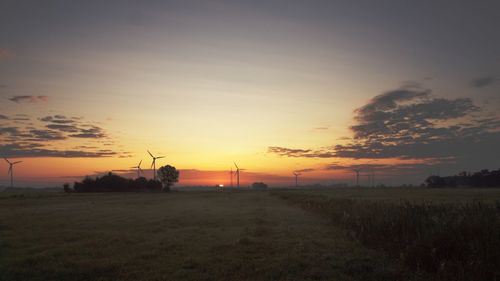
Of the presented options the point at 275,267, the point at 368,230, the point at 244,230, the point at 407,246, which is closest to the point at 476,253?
the point at 407,246

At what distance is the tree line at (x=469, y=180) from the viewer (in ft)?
552

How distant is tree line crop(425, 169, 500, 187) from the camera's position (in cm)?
16838

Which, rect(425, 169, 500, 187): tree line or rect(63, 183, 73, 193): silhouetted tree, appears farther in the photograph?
rect(425, 169, 500, 187): tree line

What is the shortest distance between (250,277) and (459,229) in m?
6.98

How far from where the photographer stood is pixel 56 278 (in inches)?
514

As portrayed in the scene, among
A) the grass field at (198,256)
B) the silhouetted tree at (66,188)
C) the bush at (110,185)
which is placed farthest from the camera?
the bush at (110,185)

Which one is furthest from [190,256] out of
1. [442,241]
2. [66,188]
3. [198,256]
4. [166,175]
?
[166,175]

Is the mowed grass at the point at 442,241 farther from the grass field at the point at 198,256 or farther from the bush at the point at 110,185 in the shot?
the bush at the point at 110,185

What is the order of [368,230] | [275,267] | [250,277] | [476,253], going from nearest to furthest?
[476,253] < [250,277] < [275,267] < [368,230]

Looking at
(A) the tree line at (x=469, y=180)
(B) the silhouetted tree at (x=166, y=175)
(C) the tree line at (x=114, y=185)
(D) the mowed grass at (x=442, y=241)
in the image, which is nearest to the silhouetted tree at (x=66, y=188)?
(C) the tree line at (x=114, y=185)

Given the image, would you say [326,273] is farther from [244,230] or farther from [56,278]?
[244,230]

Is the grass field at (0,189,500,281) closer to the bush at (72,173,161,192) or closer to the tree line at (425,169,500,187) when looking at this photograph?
the bush at (72,173,161,192)

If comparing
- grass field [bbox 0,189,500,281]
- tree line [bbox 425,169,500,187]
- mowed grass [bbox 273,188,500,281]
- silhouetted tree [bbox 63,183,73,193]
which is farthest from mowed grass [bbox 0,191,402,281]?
tree line [bbox 425,169,500,187]

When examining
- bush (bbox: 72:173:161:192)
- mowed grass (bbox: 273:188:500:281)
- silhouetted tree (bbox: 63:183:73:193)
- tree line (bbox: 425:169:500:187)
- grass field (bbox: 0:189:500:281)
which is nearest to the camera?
mowed grass (bbox: 273:188:500:281)
